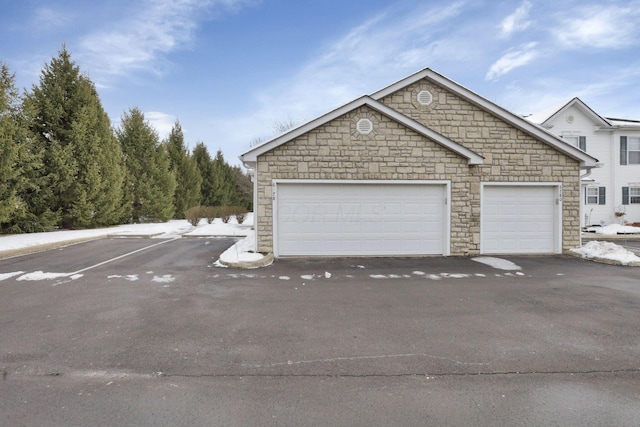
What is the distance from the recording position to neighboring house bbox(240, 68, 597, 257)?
9.70m

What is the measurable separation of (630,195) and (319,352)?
23.7 m

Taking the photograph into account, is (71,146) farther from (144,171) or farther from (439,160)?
(439,160)

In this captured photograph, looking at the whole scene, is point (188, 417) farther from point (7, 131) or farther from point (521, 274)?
point (7, 131)

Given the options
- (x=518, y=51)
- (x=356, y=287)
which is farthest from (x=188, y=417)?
(x=518, y=51)

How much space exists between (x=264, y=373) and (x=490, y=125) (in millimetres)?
10638

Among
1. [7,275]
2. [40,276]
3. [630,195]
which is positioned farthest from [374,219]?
[630,195]

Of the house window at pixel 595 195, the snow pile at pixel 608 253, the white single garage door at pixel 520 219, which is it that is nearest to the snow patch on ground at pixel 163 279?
the white single garage door at pixel 520 219

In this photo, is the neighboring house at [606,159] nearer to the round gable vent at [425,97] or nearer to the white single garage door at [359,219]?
the round gable vent at [425,97]

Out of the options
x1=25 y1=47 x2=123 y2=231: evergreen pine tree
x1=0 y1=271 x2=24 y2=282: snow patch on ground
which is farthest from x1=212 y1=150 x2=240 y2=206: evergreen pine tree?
x1=0 y1=271 x2=24 y2=282: snow patch on ground

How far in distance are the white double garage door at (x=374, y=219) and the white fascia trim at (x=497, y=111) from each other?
139cm

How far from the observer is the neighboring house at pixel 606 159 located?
18.4 m

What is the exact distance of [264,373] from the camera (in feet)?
10.4

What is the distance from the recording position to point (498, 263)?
9008 mm

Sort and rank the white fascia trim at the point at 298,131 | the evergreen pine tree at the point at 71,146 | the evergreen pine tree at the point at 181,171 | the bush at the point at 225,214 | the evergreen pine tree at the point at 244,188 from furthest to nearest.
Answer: the evergreen pine tree at the point at 244,188 → the evergreen pine tree at the point at 181,171 → the bush at the point at 225,214 → the evergreen pine tree at the point at 71,146 → the white fascia trim at the point at 298,131
